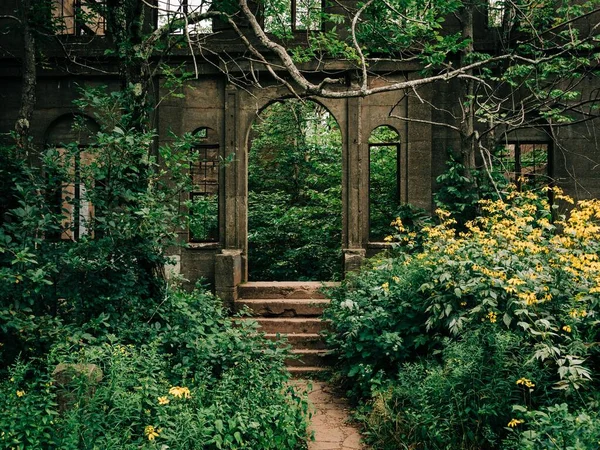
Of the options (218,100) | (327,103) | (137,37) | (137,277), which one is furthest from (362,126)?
(137,277)

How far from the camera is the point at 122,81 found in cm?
659

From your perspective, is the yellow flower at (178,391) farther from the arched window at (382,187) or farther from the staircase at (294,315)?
the arched window at (382,187)

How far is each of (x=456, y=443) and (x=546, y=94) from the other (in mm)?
7735

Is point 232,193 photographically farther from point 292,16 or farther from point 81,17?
point 81,17

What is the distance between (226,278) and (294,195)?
7459 mm

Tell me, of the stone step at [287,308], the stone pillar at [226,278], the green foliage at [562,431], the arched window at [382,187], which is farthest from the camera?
the arched window at [382,187]

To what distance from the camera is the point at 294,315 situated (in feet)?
33.0

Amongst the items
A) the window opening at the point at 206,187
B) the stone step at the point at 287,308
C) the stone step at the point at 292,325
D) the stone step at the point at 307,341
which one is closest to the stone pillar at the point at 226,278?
the stone step at the point at 287,308

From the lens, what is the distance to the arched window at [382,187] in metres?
15.6

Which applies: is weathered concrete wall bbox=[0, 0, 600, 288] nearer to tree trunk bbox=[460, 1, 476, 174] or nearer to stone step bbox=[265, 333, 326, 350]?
tree trunk bbox=[460, 1, 476, 174]

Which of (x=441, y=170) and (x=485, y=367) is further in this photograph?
(x=441, y=170)

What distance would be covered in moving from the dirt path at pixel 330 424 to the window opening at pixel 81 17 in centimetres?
630

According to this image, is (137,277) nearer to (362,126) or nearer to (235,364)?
(235,364)

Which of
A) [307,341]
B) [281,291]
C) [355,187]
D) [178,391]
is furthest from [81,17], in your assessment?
[178,391]
